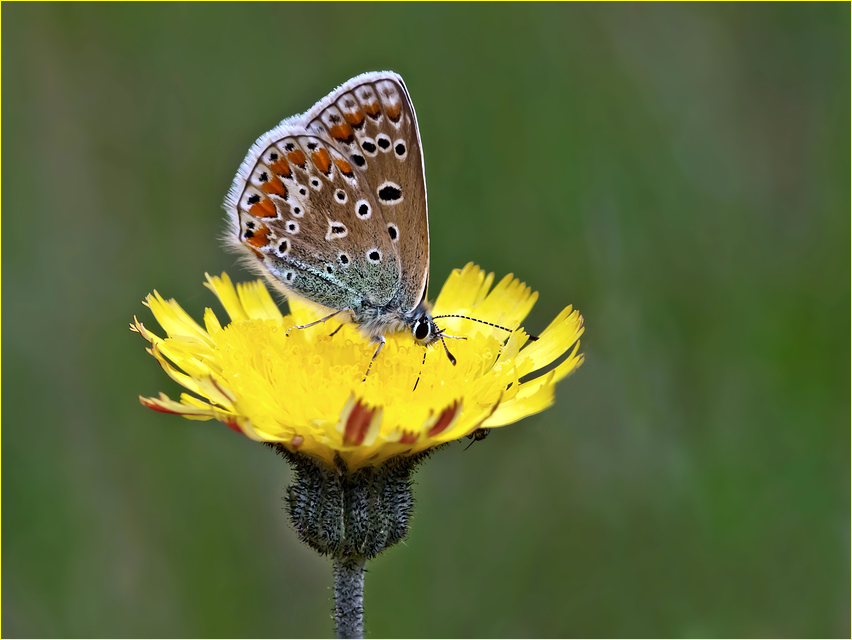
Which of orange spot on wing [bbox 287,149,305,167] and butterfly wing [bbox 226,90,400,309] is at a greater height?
orange spot on wing [bbox 287,149,305,167]

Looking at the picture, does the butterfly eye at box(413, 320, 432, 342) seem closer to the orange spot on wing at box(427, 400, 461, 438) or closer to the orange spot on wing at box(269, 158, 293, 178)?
the orange spot on wing at box(427, 400, 461, 438)

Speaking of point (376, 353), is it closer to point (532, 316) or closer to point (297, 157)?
point (297, 157)

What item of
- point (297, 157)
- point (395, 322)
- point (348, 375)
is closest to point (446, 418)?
point (348, 375)

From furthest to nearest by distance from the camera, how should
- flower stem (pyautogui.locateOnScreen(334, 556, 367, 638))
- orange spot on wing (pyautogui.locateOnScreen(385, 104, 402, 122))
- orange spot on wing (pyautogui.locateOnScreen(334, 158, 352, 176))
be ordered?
orange spot on wing (pyautogui.locateOnScreen(334, 158, 352, 176)), orange spot on wing (pyautogui.locateOnScreen(385, 104, 402, 122)), flower stem (pyautogui.locateOnScreen(334, 556, 367, 638))

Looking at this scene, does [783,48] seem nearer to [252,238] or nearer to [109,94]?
[252,238]

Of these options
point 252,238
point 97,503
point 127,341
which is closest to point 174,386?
point 127,341

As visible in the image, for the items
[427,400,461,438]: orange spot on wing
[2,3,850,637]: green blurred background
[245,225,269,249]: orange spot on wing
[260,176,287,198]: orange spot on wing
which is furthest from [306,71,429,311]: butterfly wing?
[2,3,850,637]: green blurred background
